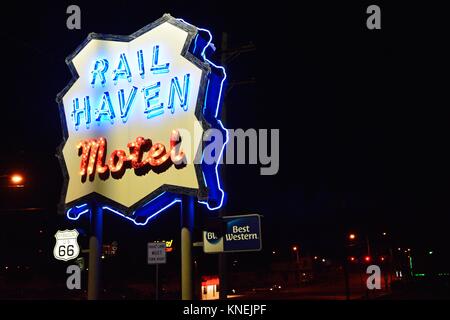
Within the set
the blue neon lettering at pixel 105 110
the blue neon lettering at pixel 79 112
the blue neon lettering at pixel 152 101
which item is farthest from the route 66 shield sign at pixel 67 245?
the blue neon lettering at pixel 152 101

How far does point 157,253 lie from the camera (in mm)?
15344

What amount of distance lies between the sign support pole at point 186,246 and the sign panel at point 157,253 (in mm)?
2349

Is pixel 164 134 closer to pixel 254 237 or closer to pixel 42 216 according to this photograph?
pixel 254 237

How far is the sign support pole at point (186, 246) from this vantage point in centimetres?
1278

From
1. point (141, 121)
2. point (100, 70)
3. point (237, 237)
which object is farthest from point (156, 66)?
point (237, 237)

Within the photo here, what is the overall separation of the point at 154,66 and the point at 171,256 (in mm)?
65735

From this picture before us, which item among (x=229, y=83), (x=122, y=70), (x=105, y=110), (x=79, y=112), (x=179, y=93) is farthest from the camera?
(x=79, y=112)

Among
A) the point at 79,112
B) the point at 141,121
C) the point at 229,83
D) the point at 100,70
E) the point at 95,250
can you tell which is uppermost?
the point at 100,70

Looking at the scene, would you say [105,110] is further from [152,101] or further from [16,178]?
[16,178]

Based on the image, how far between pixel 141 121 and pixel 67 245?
13.4ft

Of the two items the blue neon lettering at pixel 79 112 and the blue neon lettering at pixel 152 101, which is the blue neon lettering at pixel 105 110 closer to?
the blue neon lettering at pixel 79 112

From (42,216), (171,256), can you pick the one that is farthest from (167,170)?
(171,256)

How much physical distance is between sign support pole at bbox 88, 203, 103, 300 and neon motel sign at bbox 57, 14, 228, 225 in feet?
1.47
